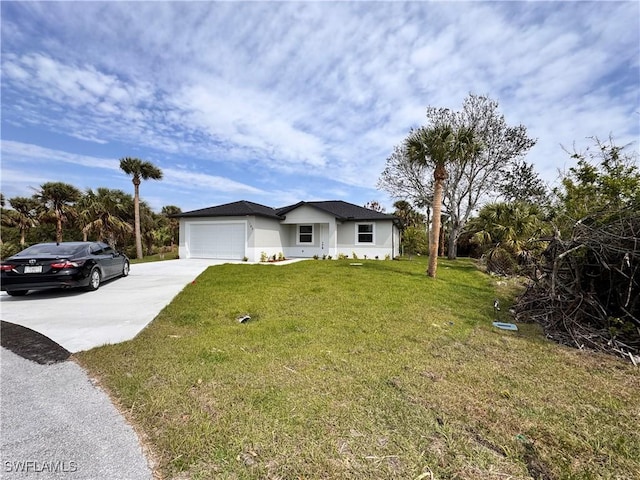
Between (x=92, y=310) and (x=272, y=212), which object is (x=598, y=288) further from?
(x=272, y=212)

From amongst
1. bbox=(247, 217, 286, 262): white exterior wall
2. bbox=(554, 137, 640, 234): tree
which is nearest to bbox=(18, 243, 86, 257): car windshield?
bbox=(247, 217, 286, 262): white exterior wall

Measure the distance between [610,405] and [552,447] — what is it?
1.36 metres

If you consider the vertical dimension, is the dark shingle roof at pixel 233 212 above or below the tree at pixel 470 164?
below

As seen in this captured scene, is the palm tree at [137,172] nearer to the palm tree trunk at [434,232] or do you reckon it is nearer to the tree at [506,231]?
the palm tree trunk at [434,232]

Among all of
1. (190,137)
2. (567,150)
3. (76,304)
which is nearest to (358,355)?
(76,304)

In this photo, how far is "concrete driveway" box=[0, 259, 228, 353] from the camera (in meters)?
5.17

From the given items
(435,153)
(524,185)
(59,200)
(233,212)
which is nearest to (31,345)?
(435,153)

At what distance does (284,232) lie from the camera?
20.8 metres

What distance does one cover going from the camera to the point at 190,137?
15.7 meters

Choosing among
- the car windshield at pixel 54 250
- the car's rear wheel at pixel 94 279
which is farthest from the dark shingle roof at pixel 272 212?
the car windshield at pixel 54 250

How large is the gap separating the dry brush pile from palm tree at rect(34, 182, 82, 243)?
26.8 meters

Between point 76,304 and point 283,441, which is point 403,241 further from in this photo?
point 283,441

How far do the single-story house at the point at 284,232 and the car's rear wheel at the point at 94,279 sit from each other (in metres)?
8.50

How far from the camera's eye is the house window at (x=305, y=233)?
20703 mm
